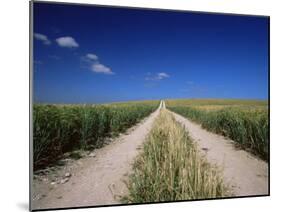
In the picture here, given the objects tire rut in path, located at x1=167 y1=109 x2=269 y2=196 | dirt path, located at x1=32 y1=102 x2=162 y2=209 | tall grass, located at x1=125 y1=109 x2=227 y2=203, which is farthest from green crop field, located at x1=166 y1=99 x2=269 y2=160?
dirt path, located at x1=32 y1=102 x2=162 y2=209

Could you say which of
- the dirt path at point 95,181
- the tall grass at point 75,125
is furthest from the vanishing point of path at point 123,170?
the tall grass at point 75,125

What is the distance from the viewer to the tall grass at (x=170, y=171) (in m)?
4.29

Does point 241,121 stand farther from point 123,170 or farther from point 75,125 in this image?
point 75,125

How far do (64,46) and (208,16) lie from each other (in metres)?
1.53

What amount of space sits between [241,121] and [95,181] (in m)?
1.70

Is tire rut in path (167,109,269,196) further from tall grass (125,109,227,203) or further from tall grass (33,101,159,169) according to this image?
tall grass (33,101,159,169)

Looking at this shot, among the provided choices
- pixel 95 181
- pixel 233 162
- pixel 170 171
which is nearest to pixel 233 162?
pixel 233 162

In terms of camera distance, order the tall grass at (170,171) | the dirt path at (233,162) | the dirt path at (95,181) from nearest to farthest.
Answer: the dirt path at (95,181)
the tall grass at (170,171)
the dirt path at (233,162)

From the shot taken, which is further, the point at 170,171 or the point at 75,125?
the point at 170,171

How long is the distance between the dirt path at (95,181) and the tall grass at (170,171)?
0.36ft

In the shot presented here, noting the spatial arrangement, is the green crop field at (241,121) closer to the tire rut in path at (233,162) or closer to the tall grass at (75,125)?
the tire rut in path at (233,162)

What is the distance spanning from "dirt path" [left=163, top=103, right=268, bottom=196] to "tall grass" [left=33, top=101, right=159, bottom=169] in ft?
1.64

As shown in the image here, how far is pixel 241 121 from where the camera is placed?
4785mm

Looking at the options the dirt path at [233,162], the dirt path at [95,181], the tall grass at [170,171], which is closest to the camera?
the dirt path at [95,181]
